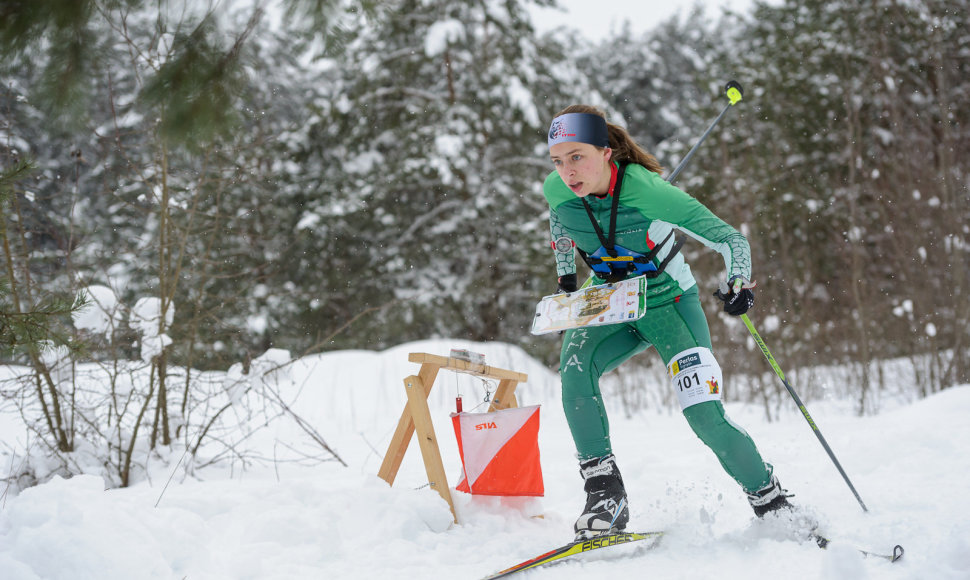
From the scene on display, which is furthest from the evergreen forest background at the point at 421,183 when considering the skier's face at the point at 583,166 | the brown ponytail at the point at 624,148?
the brown ponytail at the point at 624,148

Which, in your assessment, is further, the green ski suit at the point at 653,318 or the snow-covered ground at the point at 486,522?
the green ski suit at the point at 653,318

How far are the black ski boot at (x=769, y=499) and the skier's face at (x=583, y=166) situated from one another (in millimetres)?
1367

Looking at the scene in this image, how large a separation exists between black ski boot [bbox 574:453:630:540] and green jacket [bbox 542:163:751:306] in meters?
0.73

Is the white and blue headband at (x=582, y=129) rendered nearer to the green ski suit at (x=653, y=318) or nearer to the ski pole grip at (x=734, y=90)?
the green ski suit at (x=653, y=318)

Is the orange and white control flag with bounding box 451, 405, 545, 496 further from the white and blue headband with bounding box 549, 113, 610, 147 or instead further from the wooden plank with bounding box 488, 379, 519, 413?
the white and blue headband with bounding box 549, 113, 610, 147

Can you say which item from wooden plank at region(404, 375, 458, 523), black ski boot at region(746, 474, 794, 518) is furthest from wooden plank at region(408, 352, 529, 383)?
black ski boot at region(746, 474, 794, 518)

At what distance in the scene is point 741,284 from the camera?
2.58 metres

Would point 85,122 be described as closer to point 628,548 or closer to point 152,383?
point 152,383

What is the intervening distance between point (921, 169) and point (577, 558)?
6.88 metres

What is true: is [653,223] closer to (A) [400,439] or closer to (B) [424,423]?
(B) [424,423]

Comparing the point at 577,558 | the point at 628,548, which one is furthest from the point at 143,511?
the point at 628,548

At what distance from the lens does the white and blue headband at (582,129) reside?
9.00 ft

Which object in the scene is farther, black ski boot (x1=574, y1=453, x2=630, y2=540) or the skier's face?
the skier's face

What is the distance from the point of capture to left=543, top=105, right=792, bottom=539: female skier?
2609 millimetres
